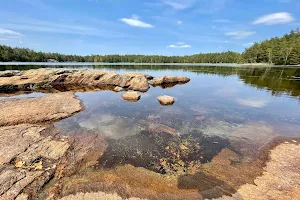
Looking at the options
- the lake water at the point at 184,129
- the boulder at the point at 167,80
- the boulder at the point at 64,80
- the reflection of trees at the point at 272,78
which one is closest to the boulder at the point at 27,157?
the lake water at the point at 184,129

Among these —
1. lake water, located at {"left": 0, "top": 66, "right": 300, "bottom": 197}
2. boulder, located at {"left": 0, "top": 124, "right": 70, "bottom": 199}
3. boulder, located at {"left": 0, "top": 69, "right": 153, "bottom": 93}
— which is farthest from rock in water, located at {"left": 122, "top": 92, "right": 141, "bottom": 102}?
boulder, located at {"left": 0, "top": 124, "right": 70, "bottom": 199}

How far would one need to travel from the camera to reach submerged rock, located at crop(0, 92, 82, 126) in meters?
12.1

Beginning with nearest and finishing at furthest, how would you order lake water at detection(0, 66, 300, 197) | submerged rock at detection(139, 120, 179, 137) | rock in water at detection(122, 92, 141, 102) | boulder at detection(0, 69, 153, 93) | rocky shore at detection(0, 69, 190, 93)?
1. lake water at detection(0, 66, 300, 197)
2. submerged rock at detection(139, 120, 179, 137)
3. rock in water at detection(122, 92, 141, 102)
4. boulder at detection(0, 69, 153, 93)
5. rocky shore at detection(0, 69, 190, 93)

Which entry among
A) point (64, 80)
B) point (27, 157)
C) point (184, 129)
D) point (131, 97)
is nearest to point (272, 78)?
point (131, 97)

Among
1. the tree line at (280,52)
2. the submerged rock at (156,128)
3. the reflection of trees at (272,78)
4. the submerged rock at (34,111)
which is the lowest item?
the submerged rock at (156,128)

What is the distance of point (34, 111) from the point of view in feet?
45.3

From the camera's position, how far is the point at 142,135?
10656 mm

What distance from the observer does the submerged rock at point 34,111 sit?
12.1 meters

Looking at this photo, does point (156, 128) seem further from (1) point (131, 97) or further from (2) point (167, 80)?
(2) point (167, 80)

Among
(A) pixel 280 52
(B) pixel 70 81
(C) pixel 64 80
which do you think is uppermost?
(A) pixel 280 52

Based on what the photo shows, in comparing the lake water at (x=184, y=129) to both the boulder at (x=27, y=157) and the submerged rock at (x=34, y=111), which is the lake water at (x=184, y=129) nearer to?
the submerged rock at (x=34, y=111)

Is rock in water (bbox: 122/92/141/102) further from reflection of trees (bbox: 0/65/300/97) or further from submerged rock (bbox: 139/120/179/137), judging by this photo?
reflection of trees (bbox: 0/65/300/97)

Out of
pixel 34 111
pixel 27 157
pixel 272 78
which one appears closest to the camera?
pixel 27 157

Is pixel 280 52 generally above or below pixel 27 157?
above
